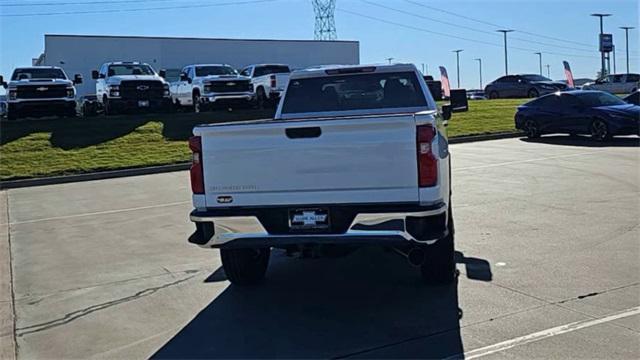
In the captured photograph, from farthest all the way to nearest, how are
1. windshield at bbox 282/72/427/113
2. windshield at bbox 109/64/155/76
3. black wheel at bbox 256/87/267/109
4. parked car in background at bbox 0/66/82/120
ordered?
black wheel at bbox 256/87/267/109, windshield at bbox 109/64/155/76, parked car in background at bbox 0/66/82/120, windshield at bbox 282/72/427/113

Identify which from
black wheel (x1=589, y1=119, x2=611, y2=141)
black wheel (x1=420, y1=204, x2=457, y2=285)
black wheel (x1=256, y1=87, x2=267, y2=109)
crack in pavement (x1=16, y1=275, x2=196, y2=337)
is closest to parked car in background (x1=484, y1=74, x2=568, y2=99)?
black wheel (x1=256, y1=87, x2=267, y2=109)

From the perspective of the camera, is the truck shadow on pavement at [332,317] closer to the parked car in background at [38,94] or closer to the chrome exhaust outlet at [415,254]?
the chrome exhaust outlet at [415,254]

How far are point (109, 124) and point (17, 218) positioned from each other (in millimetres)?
11795

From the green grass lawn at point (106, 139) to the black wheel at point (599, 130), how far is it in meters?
3.75

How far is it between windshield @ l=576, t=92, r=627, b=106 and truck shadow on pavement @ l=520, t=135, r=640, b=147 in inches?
41.4

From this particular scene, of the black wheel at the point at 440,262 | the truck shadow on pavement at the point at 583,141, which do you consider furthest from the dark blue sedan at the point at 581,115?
the black wheel at the point at 440,262

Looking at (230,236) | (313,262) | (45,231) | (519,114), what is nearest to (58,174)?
(45,231)

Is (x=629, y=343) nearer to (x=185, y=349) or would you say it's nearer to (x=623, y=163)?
(x=185, y=349)

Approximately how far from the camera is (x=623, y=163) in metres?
13.9

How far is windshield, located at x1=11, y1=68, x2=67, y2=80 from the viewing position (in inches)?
887

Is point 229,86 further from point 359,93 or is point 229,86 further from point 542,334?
point 542,334

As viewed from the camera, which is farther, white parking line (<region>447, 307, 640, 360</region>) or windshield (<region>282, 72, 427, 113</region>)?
windshield (<region>282, 72, 427, 113</region>)

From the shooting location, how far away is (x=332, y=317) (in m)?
5.23

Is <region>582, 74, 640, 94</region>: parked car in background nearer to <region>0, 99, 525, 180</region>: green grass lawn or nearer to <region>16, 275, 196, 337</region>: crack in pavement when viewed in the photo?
<region>0, 99, 525, 180</region>: green grass lawn
